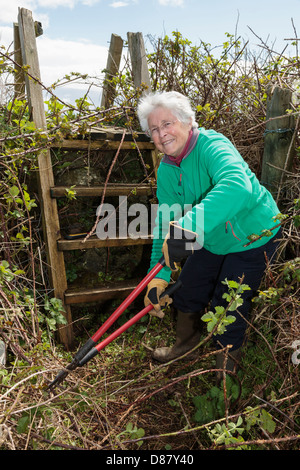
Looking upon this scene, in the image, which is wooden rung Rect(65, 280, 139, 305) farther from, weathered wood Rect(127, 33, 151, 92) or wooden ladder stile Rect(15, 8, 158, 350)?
weathered wood Rect(127, 33, 151, 92)

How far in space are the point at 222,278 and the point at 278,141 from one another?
1420 millimetres

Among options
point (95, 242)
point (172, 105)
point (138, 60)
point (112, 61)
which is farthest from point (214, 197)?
point (112, 61)

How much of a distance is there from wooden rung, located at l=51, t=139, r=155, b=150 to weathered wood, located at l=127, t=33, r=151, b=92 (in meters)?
0.69

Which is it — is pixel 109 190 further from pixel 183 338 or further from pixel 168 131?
pixel 183 338

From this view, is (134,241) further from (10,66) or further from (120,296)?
(10,66)

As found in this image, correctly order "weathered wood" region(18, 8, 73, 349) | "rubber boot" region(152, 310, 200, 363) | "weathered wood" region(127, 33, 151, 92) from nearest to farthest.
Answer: "rubber boot" region(152, 310, 200, 363), "weathered wood" region(18, 8, 73, 349), "weathered wood" region(127, 33, 151, 92)

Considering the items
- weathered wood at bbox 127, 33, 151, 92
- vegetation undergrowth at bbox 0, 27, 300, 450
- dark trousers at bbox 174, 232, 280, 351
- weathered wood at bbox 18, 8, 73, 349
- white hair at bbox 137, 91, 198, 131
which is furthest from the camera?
weathered wood at bbox 127, 33, 151, 92

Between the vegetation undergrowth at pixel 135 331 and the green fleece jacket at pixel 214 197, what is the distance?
246 mm

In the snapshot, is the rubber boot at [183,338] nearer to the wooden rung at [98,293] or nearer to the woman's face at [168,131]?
the wooden rung at [98,293]

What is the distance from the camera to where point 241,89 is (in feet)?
14.2

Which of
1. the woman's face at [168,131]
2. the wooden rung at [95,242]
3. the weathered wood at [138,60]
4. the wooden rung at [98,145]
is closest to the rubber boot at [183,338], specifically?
the wooden rung at [95,242]

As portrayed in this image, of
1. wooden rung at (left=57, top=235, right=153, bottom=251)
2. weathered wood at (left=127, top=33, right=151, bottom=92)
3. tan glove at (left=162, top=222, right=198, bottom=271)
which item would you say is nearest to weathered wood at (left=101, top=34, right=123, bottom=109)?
weathered wood at (left=127, top=33, right=151, bottom=92)

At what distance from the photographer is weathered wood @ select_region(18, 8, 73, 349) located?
3.51 metres

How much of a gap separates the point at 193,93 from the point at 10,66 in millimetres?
2092
